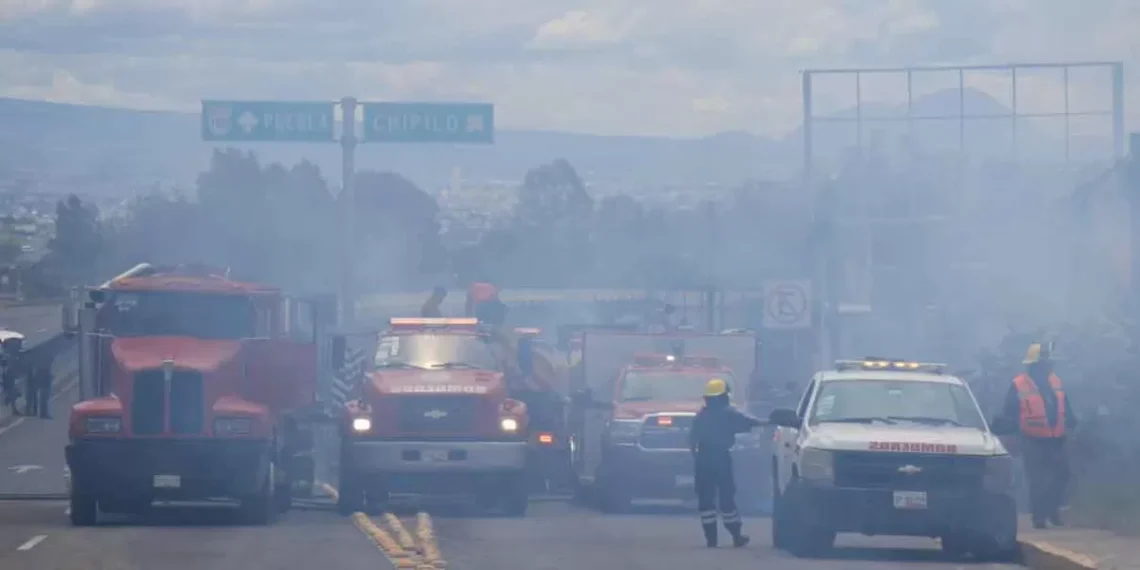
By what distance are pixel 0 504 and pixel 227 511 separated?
384 centimetres

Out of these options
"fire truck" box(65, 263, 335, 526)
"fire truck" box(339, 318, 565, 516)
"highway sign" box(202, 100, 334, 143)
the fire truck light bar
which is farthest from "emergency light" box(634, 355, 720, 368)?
"highway sign" box(202, 100, 334, 143)

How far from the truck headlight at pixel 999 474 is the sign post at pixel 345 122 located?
→ 24400mm

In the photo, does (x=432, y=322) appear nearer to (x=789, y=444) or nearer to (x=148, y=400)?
(x=148, y=400)

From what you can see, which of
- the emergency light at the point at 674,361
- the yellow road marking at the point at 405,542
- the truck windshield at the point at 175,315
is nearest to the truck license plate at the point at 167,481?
the truck windshield at the point at 175,315

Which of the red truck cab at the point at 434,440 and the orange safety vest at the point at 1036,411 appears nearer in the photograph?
the orange safety vest at the point at 1036,411

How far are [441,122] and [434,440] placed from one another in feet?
59.1

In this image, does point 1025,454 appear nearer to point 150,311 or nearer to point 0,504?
point 150,311

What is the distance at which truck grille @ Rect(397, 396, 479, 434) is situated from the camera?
967 inches

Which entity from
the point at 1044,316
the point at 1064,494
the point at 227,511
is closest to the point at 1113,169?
the point at 1044,316

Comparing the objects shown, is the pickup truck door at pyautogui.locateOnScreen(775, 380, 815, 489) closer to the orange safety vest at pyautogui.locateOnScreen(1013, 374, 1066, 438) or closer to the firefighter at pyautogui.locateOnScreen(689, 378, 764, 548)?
the firefighter at pyautogui.locateOnScreen(689, 378, 764, 548)

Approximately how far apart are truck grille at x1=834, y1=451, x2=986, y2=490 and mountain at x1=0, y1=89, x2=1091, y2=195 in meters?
32.3

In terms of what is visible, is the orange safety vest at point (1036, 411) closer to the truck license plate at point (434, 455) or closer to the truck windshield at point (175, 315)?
the truck license plate at point (434, 455)

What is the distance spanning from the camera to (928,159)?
54812 millimetres

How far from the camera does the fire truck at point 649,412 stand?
26109 mm
